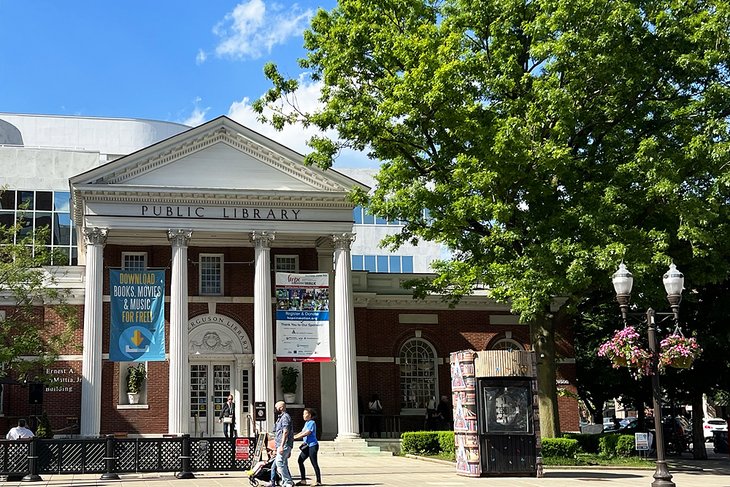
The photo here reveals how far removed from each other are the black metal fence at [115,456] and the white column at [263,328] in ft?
35.8

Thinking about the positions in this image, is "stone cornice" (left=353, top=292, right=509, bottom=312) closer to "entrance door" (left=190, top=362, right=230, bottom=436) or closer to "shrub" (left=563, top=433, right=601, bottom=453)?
"entrance door" (left=190, top=362, right=230, bottom=436)

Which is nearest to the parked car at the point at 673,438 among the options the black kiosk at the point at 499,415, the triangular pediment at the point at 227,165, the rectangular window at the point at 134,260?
the black kiosk at the point at 499,415

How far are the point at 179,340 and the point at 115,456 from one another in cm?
1227

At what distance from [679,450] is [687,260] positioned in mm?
10393

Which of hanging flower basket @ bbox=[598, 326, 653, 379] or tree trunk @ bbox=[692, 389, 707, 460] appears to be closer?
hanging flower basket @ bbox=[598, 326, 653, 379]

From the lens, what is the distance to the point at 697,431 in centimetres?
3259

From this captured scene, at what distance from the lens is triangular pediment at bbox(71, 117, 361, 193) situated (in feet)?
113

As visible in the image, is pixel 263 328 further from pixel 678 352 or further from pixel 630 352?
pixel 678 352

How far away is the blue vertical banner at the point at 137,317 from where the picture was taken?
105ft

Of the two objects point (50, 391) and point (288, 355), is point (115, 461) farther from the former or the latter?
point (50, 391)

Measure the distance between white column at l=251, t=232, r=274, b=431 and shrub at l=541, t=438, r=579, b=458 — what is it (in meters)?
10.8

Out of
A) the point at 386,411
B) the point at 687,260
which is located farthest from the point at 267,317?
the point at 687,260

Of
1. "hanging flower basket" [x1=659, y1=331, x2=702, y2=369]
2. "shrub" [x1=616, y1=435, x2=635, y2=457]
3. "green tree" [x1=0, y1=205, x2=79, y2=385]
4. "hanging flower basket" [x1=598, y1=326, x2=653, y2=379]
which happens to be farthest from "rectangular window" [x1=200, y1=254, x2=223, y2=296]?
"hanging flower basket" [x1=659, y1=331, x2=702, y2=369]

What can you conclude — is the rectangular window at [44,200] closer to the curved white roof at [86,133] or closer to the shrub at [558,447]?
the curved white roof at [86,133]
